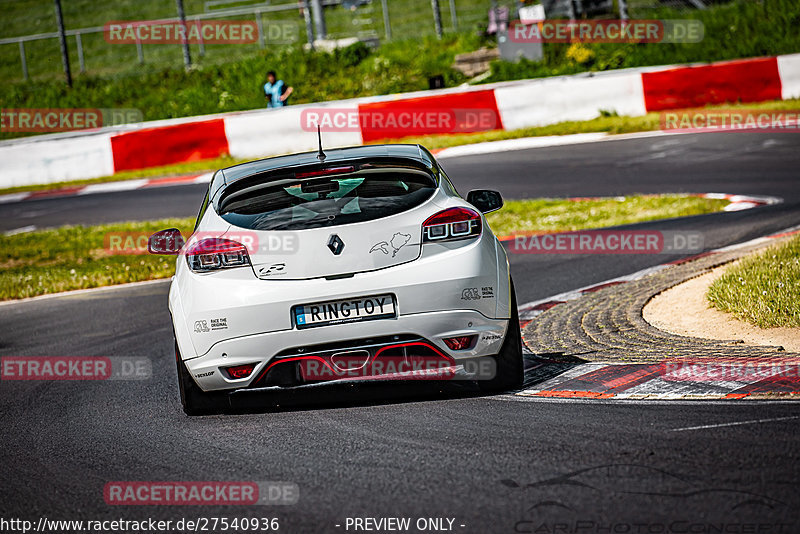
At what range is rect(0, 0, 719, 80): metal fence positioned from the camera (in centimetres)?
2930

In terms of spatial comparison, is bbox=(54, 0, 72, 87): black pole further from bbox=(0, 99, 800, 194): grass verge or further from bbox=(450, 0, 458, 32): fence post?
bbox=(450, 0, 458, 32): fence post

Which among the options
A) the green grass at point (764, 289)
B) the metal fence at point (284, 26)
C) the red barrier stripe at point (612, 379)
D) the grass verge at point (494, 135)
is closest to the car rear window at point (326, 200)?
the red barrier stripe at point (612, 379)

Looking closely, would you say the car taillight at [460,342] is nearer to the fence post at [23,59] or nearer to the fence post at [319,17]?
the fence post at [319,17]

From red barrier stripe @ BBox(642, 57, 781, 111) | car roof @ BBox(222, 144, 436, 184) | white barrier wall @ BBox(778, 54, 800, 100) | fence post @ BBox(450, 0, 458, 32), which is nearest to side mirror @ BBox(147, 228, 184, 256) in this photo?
car roof @ BBox(222, 144, 436, 184)

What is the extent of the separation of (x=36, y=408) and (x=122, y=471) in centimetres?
208

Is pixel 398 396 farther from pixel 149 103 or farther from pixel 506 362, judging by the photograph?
pixel 149 103

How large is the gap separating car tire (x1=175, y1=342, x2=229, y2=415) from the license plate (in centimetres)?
75

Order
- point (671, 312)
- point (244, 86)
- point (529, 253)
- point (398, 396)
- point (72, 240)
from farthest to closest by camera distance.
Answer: point (244, 86) < point (72, 240) < point (529, 253) < point (671, 312) < point (398, 396)

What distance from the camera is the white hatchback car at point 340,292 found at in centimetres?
568

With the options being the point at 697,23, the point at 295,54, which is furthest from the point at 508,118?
the point at 295,54

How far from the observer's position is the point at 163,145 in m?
24.0

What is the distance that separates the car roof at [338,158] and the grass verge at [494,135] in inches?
591

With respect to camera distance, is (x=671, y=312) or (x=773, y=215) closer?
(x=671, y=312)

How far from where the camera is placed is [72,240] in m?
16.2
